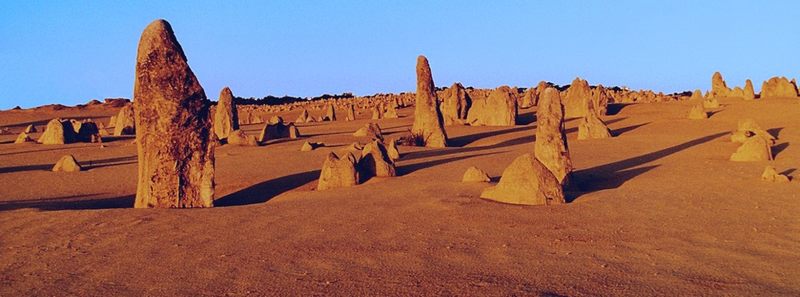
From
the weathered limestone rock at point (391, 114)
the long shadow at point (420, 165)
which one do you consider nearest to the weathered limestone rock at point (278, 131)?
the long shadow at point (420, 165)

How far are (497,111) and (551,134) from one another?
20.7 meters

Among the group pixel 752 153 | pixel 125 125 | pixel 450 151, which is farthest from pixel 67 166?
pixel 125 125

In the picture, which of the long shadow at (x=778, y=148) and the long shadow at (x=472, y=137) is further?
the long shadow at (x=472, y=137)

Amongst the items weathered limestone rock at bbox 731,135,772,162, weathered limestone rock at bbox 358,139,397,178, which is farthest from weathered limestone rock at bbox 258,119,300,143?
weathered limestone rock at bbox 731,135,772,162

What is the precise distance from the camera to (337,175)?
1321cm

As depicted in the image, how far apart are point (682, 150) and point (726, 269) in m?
14.2

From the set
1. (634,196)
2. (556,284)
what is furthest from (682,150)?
(556,284)

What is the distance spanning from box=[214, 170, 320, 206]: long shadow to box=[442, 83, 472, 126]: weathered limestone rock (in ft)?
68.9

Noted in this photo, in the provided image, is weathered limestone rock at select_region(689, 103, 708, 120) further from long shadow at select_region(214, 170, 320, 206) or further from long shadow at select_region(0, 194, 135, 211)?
long shadow at select_region(0, 194, 135, 211)

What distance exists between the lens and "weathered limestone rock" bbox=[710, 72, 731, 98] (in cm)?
5201

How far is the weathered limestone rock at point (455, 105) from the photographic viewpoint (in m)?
36.2

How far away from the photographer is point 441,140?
2397 cm

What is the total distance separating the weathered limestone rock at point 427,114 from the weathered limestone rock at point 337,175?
1060cm

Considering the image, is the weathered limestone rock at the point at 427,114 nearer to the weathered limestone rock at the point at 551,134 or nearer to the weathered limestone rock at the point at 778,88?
the weathered limestone rock at the point at 551,134
